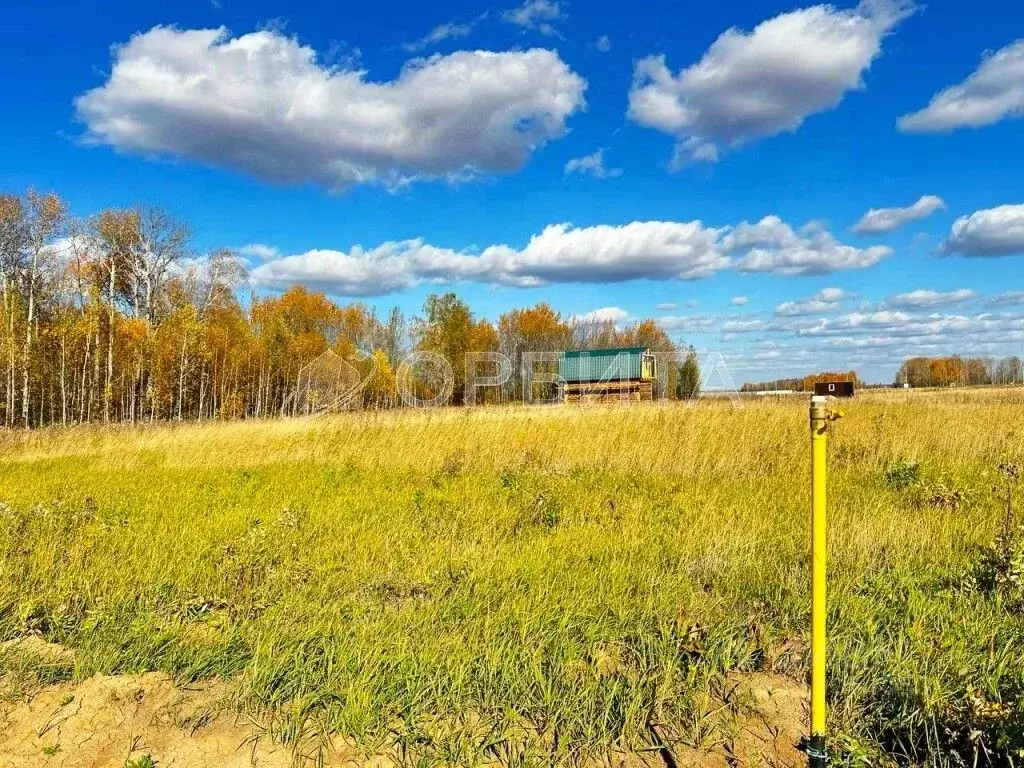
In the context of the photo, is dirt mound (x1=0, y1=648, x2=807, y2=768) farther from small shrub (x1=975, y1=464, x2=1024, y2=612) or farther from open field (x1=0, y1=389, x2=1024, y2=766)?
small shrub (x1=975, y1=464, x2=1024, y2=612)

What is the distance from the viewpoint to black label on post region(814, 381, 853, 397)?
2.17 metres

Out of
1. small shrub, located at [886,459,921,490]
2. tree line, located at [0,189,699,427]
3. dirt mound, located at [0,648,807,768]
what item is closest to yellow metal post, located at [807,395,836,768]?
dirt mound, located at [0,648,807,768]

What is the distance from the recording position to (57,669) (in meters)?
3.18

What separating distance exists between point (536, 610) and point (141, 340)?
34025 millimetres

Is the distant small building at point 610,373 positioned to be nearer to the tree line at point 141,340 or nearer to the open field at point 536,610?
the tree line at point 141,340

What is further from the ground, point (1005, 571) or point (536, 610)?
point (1005, 571)

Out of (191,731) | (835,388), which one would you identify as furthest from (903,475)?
(191,731)

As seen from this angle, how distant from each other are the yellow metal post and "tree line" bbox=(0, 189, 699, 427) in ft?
77.8

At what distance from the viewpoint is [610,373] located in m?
37.8

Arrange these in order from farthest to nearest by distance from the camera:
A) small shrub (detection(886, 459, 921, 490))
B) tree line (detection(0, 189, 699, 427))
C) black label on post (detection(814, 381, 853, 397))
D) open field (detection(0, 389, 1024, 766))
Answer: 1. tree line (detection(0, 189, 699, 427))
2. small shrub (detection(886, 459, 921, 490))
3. open field (detection(0, 389, 1024, 766))
4. black label on post (detection(814, 381, 853, 397))

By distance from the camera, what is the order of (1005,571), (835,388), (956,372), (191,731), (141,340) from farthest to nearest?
(956,372) < (141,340) < (1005,571) < (191,731) < (835,388)

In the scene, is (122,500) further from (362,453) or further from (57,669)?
(57,669)

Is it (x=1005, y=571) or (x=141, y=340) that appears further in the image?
A: (x=141, y=340)

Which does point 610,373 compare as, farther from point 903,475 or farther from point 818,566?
point 818,566
